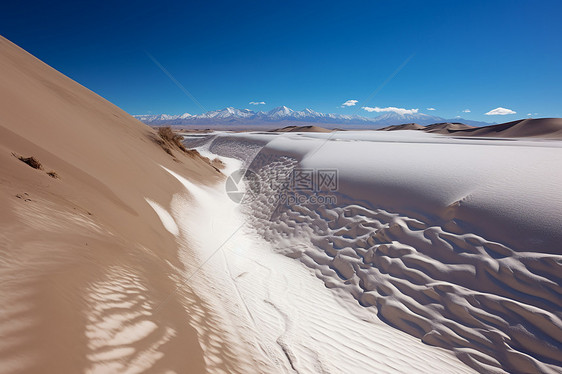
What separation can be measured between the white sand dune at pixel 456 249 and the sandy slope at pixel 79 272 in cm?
259

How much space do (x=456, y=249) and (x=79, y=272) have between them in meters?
4.68

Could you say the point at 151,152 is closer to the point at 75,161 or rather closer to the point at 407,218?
the point at 75,161

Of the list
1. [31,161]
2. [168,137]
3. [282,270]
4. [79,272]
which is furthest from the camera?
[168,137]

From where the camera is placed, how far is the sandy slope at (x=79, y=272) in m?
1.40

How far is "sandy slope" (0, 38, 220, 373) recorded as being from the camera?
140cm

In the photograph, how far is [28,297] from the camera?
151 cm

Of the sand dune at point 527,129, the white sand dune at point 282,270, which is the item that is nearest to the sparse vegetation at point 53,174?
the white sand dune at point 282,270

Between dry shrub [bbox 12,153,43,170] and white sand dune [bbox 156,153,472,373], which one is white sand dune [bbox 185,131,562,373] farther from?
dry shrub [bbox 12,153,43,170]

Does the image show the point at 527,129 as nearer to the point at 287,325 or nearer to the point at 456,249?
the point at 456,249

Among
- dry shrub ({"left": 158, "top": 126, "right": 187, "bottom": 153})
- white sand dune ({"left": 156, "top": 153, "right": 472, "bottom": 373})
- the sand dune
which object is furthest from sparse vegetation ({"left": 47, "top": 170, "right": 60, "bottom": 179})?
the sand dune

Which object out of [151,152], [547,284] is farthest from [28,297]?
[151,152]

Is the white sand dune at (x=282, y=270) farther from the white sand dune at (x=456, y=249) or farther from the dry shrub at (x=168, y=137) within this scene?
the dry shrub at (x=168, y=137)

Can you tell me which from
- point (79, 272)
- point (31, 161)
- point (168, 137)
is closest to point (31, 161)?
point (31, 161)

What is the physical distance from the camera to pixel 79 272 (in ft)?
6.59
